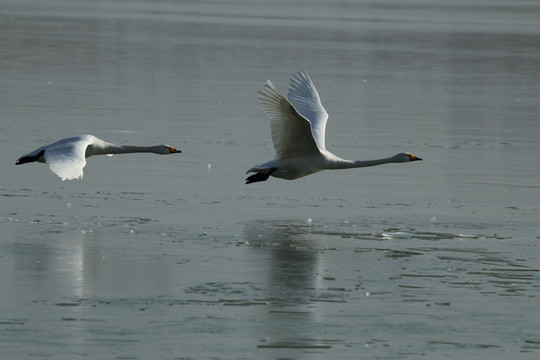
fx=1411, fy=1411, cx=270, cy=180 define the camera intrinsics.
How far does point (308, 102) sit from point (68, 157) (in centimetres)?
371

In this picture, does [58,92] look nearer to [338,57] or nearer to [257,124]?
[257,124]

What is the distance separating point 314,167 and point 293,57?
19460 mm

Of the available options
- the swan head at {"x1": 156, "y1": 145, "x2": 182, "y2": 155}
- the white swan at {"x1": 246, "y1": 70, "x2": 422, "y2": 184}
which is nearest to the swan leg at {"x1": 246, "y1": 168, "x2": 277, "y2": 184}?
the white swan at {"x1": 246, "y1": 70, "x2": 422, "y2": 184}

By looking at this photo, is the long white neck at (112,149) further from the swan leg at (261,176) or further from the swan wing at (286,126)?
the swan wing at (286,126)

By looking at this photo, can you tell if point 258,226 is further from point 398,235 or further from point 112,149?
point 112,149

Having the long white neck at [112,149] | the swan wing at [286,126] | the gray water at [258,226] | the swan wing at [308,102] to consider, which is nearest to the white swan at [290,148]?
the swan wing at [286,126]

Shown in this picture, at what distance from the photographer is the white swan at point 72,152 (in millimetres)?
11445

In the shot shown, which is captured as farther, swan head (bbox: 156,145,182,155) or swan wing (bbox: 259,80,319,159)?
swan head (bbox: 156,145,182,155)

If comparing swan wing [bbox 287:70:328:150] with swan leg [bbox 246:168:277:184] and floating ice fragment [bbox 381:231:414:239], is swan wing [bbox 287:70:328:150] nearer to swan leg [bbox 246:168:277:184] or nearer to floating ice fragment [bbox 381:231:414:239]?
swan leg [bbox 246:168:277:184]

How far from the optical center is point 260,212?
40.9 feet

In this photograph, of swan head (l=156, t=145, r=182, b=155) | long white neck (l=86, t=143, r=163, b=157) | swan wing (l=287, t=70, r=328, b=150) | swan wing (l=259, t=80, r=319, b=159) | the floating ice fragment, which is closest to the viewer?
the floating ice fragment

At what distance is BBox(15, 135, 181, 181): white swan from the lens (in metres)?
11.4

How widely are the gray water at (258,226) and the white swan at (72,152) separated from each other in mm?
380

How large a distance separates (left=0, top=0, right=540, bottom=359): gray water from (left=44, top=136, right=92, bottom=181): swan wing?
1.42ft
